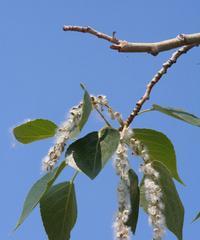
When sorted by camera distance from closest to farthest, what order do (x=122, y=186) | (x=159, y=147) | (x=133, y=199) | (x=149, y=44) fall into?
(x=149, y=44) < (x=122, y=186) < (x=133, y=199) < (x=159, y=147)

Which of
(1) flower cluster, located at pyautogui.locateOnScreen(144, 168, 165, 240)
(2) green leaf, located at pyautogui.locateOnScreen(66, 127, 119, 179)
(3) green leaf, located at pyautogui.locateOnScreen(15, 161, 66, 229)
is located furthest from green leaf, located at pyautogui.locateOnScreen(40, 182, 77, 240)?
(1) flower cluster, located at pyautogui.locateOnScreen(144, 168, 165, 240)

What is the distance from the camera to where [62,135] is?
1439mm

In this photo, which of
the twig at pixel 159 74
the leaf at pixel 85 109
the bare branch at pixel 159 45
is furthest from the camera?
the twig at pixel 159 74

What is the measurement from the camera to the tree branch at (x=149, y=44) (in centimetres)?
128

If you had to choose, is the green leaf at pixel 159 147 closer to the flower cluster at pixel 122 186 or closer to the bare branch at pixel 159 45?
the flower cluster at pixel 122 186

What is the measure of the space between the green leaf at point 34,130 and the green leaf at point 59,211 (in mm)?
131

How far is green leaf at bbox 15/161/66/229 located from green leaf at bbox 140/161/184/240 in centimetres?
23

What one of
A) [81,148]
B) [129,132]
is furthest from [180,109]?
[81,148]

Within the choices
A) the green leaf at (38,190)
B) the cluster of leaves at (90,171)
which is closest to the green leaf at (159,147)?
the cluster of leaves at (90,171)

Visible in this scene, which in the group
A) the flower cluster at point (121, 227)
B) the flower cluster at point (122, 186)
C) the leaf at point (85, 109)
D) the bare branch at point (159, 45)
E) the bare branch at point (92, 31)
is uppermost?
the bare branch at point (92, 31)

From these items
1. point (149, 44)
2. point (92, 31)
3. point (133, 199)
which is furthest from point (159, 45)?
point (133, 199)

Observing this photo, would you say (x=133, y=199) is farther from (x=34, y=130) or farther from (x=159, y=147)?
(x=34, y=130)

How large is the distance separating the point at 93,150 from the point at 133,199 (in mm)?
170

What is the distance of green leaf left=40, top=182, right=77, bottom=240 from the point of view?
1.68 metres
